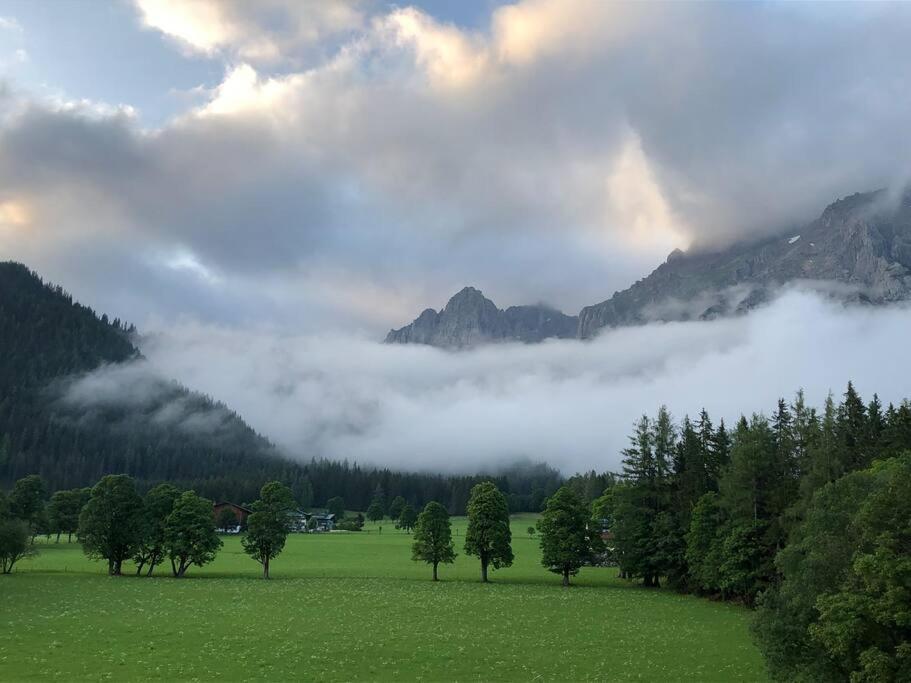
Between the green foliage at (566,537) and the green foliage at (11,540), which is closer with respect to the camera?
the green foliage at (11,540)

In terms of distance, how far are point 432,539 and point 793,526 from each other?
42.0 m

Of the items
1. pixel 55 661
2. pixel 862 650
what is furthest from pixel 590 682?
pixel 55 661

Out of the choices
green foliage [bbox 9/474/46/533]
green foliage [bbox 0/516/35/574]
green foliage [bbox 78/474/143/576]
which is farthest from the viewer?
green foliage [bbox 9/474/46/533]

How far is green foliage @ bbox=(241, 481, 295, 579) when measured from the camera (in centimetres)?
7562

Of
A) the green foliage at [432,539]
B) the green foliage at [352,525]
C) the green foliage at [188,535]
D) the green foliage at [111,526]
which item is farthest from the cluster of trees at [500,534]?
the green foliage at [352,525]

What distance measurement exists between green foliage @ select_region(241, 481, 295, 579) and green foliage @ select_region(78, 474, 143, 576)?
13.2 metres

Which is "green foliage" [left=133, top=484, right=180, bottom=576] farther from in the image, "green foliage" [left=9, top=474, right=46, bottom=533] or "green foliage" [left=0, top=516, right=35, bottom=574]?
"green foliage" [left=9, top=474, right=46, bottom=533]

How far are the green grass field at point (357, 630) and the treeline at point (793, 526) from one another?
441 centimetres

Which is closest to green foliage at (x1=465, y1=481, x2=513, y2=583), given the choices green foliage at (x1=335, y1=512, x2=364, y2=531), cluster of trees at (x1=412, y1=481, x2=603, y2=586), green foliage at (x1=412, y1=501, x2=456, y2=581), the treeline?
cluster of trees at (x1=412, y1=481, x2=603, y2=586)

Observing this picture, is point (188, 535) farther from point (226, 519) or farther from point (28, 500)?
point (226, 519)

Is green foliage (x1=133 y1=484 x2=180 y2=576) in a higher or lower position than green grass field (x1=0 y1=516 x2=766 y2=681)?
higher

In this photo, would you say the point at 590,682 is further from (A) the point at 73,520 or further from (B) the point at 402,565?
(A) the point at 73,520

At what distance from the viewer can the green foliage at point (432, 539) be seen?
78.7m

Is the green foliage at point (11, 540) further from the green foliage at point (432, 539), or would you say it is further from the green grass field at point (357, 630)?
the green foliage at point (432, 539)
